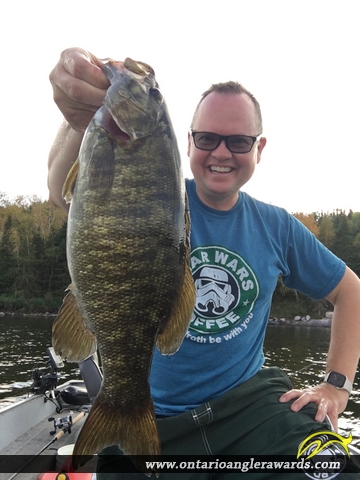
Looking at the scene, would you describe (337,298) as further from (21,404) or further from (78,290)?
(21,404)

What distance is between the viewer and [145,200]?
209cm

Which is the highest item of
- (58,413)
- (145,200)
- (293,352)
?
(145,200)

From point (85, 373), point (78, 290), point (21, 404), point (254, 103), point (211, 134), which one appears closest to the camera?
point (78, 290)

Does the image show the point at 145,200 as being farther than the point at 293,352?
No

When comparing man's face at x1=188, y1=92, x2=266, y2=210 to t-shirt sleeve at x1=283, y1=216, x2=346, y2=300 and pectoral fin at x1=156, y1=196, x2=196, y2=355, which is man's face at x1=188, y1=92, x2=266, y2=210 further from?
pectoral fin at x1=156, y1=196, x2=196, y2=355

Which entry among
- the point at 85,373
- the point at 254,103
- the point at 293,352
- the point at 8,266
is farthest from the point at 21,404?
the point at 8,266

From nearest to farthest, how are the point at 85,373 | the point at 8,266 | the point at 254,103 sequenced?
the point at 254,103
the point at 85,373
the point at 8,266

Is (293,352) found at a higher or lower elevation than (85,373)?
lower

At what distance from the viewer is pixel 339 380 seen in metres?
3.21

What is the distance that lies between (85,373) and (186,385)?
10.2 feet

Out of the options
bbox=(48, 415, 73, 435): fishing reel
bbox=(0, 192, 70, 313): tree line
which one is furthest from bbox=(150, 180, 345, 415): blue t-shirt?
bbox=(0, 192, 70, 313): tree line

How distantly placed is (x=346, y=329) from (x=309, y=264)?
0.58m

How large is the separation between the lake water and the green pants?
8323 mm

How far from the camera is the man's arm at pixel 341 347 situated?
3014 mm
